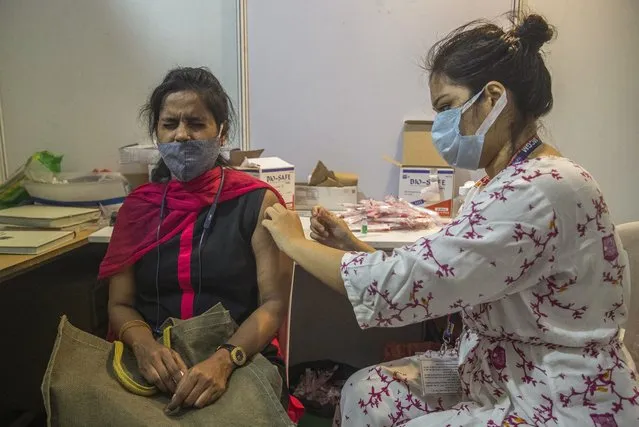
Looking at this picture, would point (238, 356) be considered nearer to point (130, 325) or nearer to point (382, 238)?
point (130, 325)

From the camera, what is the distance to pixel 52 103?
2471 millimetres

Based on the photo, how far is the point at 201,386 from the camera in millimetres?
1188

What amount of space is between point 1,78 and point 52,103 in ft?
0.89

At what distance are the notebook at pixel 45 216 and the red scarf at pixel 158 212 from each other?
443 mm

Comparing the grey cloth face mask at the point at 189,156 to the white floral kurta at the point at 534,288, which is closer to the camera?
the white floral kurta at the point at 534,288

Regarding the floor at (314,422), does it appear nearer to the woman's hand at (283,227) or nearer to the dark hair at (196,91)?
the woman's hand at (283,227)

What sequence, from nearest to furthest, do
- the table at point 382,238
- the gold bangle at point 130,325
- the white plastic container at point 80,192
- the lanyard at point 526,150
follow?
the lanyard at point 526,150, the gold bangle at point 130,325, the table at point 382,238, the white plastic container at point 80,192

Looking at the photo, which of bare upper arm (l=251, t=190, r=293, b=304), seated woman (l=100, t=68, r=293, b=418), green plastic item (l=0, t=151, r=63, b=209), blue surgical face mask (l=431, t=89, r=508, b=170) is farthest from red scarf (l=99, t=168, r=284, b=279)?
green plastic item (l=0, t=151, r=63, b=209)

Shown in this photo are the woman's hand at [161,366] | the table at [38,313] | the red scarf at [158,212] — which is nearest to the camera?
the woman's hand at [161,366]

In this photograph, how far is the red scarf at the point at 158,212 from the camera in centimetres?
150

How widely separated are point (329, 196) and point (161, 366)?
118 centimetres

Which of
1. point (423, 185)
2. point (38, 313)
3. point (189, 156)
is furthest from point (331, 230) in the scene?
point (38, 313)

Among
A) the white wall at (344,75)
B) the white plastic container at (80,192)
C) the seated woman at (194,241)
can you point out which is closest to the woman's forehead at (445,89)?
the seated woman at (194,241)

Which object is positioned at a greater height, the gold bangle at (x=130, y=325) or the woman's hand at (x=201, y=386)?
the gold bangle at (x=130, y=325)
